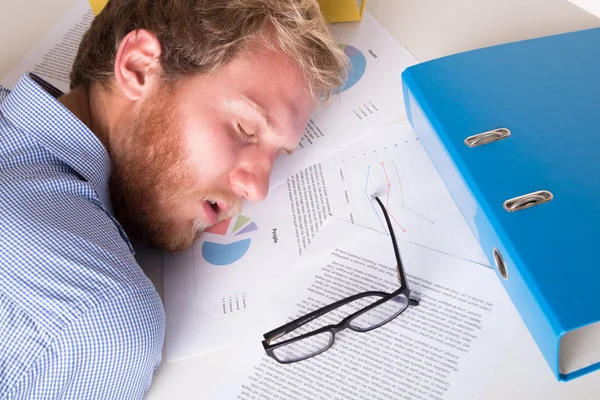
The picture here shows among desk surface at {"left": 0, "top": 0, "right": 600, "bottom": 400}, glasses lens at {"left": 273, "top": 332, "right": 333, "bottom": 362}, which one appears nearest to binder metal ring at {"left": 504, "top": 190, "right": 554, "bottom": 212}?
desk surface at {"left": 0, "top": 0, "right": 600, "bottom": 400}

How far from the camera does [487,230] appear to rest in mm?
759

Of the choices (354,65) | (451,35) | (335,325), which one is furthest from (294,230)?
(451,35)

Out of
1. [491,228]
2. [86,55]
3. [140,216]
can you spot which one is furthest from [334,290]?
[86,55]

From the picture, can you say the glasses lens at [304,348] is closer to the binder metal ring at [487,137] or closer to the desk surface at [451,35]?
the desk surface at [451,35]

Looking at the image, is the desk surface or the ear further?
the ear

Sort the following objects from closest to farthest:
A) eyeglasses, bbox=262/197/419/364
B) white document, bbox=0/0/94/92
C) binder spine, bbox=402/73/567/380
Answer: binder spine, bbox=402/73/567/380 → eyeglasses, bbox=262/197/419/364 → white document, bbox=0/0/94/92

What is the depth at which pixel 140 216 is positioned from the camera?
936 millimetres

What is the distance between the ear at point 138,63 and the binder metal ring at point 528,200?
1.89 ft

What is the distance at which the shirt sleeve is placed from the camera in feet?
2.25

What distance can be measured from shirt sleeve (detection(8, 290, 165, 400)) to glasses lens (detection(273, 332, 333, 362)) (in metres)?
0.17

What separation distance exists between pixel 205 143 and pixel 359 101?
1.17ft

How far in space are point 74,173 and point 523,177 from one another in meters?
0.64

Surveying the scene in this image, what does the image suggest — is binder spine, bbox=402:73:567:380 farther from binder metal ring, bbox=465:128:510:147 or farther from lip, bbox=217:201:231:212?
lip, bbox=217:201:231:212

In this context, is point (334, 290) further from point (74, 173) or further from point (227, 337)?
point (74, 173)
